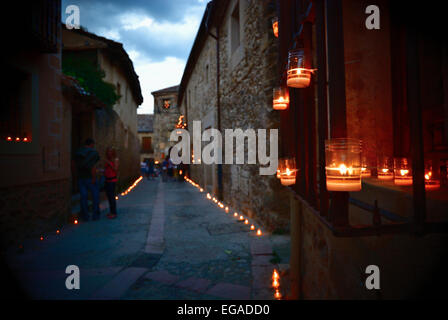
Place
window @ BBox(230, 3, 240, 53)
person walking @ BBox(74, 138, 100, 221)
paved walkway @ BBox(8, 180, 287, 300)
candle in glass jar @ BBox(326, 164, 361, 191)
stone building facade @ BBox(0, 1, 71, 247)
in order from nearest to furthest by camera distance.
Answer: candle in glass jar @ BBox(326, 164, 361, 191), paved walkway @ BBox(8, 180, 287, 300), stone building facade @ BBox(0, 1, 71, 247), person walking @ BBox(74, 138, 100, 221), window @ BBox(230, 3, 240, 53)

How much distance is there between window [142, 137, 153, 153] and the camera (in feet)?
119

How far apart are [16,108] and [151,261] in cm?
334

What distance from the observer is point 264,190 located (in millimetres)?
5102

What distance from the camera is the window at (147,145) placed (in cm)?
3616

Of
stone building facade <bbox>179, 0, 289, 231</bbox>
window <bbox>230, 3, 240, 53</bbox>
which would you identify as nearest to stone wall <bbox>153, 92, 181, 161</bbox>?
stone building facade <bbox>179, 0, 289, 231</bbox>

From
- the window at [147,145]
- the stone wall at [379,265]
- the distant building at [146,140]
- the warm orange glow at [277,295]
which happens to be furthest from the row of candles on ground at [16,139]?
the window at [147,145]

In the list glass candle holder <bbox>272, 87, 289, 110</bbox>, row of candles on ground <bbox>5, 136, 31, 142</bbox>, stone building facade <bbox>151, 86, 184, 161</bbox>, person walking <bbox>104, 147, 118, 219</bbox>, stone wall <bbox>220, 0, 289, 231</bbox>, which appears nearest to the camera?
glass candle holder <bbox>272, 87, 289, 110</bbox>

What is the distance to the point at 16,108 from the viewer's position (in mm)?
4613

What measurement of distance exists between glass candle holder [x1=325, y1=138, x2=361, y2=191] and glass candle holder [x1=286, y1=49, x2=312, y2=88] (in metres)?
0.80

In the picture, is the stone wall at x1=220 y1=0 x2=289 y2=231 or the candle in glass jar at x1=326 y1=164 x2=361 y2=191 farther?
the stone wall at x1=220 y1=0 x2=289 y2=231

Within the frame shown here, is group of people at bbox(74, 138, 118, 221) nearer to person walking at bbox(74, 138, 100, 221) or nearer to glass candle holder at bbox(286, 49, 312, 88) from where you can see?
person walking at bbox(74, 138, 100, 221)

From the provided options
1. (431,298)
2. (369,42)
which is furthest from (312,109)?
(369,42)

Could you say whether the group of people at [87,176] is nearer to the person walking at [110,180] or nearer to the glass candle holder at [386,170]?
the person walking at [110,180]

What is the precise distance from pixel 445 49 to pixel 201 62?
10.2 metres
